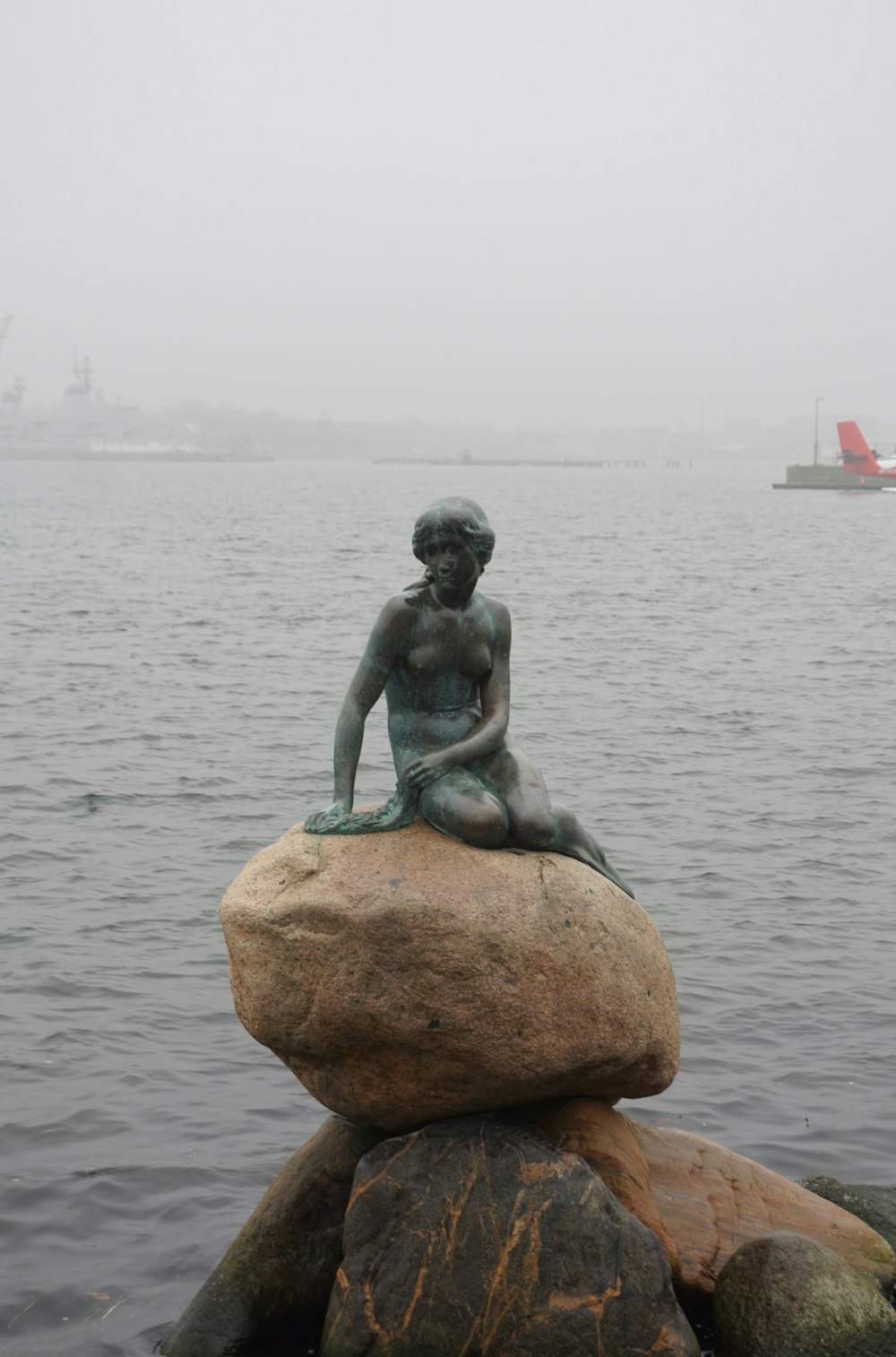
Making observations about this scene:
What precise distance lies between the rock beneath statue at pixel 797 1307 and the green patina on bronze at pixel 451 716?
177cm

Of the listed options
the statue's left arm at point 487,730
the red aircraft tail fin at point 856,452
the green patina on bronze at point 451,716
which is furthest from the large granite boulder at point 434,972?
the red aircraft tail fin at point 856,452

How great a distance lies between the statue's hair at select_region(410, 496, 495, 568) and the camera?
699cm

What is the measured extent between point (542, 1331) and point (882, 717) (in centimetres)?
1697

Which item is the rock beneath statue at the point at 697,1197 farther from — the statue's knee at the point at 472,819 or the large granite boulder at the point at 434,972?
the statue's knee at the point at 472,819

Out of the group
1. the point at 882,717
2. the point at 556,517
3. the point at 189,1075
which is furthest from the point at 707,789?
the point at 556,517

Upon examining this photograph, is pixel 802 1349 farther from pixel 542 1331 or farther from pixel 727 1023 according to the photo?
pixel 727 1023

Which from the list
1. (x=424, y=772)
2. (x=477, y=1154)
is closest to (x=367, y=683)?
(x=424, y=772)

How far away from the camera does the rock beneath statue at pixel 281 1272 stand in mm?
6836

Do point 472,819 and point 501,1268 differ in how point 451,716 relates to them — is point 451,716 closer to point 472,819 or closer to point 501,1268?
point 472,819

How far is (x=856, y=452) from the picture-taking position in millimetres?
109812

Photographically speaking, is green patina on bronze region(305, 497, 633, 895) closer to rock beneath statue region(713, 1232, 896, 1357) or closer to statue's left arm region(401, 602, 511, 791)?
statue's left arm region(401, 602, 511, 791)

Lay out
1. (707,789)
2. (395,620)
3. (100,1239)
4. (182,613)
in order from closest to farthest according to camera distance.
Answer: (395,620) < (100,1239) < (707,789) < (182,613)

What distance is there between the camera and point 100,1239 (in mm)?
7902

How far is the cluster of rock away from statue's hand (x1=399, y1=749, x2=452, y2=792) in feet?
0.70
